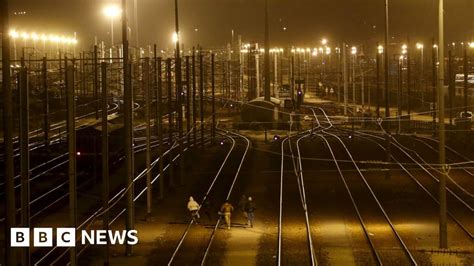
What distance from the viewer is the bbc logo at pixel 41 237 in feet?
35.8

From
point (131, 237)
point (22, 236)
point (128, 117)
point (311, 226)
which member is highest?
point (128, 117)

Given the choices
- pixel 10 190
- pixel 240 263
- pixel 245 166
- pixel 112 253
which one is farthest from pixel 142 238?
pixel 245 166

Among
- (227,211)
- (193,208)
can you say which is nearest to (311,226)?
(227,211)

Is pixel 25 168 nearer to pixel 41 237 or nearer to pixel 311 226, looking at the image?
pixel 41 237

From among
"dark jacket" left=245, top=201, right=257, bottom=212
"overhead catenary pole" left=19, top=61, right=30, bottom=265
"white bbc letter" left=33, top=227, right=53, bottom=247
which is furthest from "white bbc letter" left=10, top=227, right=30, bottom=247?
"dark jacket" left=245, top=201, right=257, bottom=212

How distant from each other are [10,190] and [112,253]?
826 cm

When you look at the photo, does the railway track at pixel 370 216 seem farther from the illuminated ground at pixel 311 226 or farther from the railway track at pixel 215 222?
the railway track at pixel 215 222

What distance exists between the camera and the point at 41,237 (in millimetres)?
15539

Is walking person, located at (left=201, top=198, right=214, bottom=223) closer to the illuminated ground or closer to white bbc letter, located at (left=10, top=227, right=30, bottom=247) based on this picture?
the illuminated ground

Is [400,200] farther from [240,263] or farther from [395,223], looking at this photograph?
[240,263]

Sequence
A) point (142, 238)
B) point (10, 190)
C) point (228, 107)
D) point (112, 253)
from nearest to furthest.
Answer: point (10, 190), point (112, 253), point (142, 238), point (228, 107)

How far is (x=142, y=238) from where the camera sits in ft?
58.6

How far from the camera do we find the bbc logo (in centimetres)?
1091

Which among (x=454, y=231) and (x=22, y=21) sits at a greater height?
(x=22, y=21)
